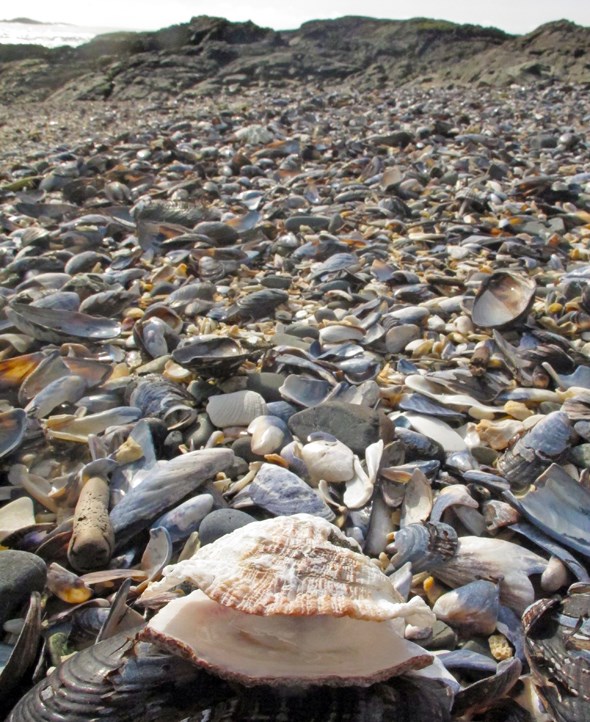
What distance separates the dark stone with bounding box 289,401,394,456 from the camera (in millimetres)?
2473

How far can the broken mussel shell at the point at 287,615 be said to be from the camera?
1.23 meters

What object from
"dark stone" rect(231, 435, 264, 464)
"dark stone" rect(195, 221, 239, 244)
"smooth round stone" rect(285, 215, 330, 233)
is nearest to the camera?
"dark stone" rect(231, 435, 264, 464)

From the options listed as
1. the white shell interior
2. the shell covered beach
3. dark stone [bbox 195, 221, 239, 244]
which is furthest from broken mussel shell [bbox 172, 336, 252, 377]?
dark stone [bbox 195, 221, 239, 244]

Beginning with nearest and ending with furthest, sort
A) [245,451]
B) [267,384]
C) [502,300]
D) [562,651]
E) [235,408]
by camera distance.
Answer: [562,651] → [245,451] → [235,408] → [267,384] → [502,300]

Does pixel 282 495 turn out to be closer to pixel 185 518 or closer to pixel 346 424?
pixel 185 518

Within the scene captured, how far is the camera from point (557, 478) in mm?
2143

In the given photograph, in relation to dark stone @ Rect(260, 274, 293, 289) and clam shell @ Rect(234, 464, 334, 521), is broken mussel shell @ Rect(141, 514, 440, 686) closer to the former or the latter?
clam shell @ Rect(234, 464, 334, 521)

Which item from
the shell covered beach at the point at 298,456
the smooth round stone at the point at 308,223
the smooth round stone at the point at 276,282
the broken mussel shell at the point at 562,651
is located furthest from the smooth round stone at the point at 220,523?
the smooth round stone at the point at 308,223

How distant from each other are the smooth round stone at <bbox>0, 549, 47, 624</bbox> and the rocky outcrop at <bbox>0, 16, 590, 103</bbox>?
17536 millimetres

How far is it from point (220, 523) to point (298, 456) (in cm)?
52

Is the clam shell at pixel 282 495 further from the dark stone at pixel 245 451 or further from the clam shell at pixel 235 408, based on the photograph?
the clam shell at pixel 235 408

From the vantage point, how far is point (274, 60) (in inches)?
841

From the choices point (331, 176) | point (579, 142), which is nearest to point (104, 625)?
point (331, 176)

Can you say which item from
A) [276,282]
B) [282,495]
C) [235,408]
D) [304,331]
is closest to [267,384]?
[235,408]
